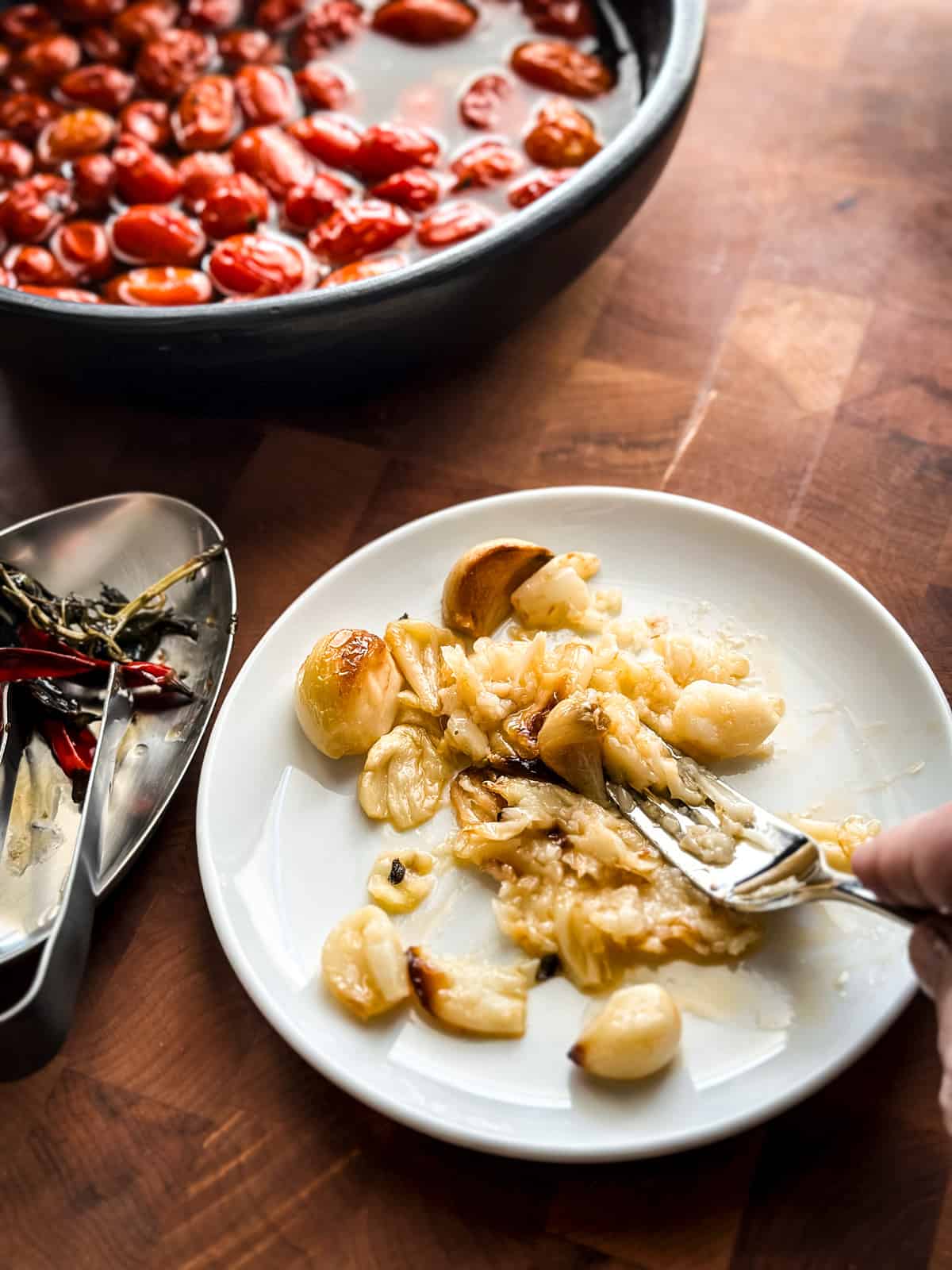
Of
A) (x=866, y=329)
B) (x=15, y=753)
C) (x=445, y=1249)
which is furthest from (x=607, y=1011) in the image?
(x=866, y=329)

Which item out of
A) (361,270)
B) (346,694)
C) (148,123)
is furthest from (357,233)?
(346,694)

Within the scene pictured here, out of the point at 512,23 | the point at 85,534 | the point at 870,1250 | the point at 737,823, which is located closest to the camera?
the point at 870,1250

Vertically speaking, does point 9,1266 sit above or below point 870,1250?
below

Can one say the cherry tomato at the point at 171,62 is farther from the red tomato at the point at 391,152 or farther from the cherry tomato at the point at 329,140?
the red tomato at the point at 391,152

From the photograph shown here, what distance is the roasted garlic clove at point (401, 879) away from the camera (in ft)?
4.05

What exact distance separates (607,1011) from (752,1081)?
144 millimetres

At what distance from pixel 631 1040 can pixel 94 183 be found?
1.47 meters

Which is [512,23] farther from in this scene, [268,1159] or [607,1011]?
[268,1159]

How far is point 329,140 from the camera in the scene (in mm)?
1832

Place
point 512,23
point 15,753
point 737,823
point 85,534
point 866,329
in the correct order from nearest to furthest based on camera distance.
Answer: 1. point 737,823
2. point 15,753
3. point 85,534
4. point 866,329
5. point 512,23

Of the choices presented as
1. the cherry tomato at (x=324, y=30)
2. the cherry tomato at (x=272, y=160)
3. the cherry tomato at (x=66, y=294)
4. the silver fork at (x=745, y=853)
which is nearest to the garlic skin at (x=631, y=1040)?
the silver fork at (x=745, y=853)

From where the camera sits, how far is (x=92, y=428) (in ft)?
5.98

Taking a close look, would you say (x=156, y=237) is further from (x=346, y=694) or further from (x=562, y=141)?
(x=346, y=694)

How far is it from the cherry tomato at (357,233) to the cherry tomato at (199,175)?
0.21 meters
